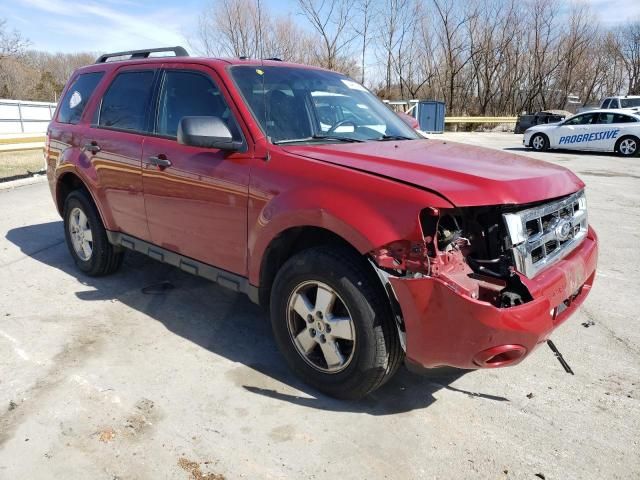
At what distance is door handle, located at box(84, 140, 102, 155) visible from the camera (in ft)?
14.9

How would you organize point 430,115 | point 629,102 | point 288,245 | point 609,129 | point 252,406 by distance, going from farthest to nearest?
point 430,115
point 629,102
point 609,129
point 288,245
point 252,406

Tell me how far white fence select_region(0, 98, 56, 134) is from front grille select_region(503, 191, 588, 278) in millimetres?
19070

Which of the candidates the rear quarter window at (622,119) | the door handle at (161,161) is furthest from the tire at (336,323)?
the rear quarter window at (622,119)

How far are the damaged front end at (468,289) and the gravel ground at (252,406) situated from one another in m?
0.35

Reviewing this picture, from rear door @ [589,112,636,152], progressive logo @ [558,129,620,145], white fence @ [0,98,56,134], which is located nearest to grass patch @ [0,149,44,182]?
white fence @ [0,98,56,134]

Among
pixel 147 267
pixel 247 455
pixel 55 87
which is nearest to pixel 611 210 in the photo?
pixel 147 267

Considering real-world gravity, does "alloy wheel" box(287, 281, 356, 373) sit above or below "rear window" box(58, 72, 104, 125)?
below

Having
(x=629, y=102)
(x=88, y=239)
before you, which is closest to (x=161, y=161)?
(x=88, y=239)

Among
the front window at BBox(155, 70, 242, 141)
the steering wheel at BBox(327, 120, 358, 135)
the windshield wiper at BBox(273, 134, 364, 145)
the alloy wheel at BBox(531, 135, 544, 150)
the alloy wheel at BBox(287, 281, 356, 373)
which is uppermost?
the front window at BBox(155, 70, 242, 141)

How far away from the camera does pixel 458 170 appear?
8.87 feet

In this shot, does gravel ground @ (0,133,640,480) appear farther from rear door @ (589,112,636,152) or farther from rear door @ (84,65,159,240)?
rear door @ (589,112,636,152)

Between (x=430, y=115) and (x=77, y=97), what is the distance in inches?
1111

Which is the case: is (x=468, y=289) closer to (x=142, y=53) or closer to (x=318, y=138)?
(x=318, y=138)

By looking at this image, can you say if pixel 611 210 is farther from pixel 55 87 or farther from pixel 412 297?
pixel 55 87
